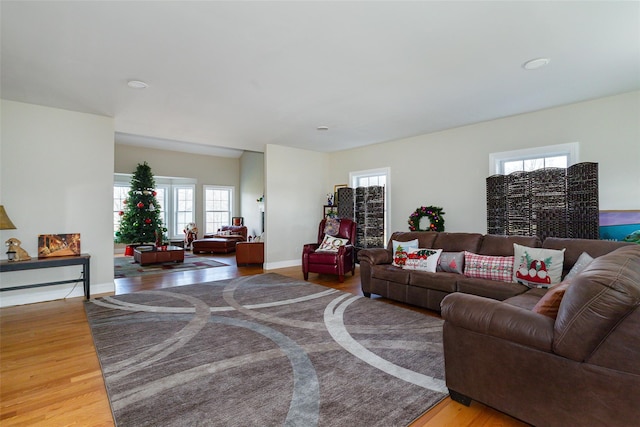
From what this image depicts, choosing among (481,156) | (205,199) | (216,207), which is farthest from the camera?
(216,207)

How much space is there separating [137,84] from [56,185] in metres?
2.10

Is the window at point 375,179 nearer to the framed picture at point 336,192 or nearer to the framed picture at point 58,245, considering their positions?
the framed picture at point 336,192

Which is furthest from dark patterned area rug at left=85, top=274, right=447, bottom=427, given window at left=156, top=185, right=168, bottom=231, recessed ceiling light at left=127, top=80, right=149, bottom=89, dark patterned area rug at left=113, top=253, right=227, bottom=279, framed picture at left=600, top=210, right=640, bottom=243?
window at left=156, top=185, right=168, bottom=231

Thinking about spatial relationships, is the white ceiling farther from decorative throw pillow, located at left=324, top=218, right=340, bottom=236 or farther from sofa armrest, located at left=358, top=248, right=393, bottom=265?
decorative throw pillow, located at left=324, top=218, right=340, bottom=236

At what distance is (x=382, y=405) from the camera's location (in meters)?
1.89

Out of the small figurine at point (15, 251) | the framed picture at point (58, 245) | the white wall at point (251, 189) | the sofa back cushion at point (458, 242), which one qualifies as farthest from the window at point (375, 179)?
the small figurine at point (15, 251)

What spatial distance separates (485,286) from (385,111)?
8.54ft

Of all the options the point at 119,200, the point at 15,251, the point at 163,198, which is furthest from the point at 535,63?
the point at 119,200

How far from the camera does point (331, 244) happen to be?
5645 millimetres

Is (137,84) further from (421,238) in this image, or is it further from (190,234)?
(190,234)

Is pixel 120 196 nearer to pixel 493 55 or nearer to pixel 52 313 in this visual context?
pixel 52 313

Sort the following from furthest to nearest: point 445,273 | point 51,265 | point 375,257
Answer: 1. point 375,257
2. point 51,265
3. point 445,273

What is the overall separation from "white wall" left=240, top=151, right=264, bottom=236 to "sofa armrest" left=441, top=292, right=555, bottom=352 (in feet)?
27.1

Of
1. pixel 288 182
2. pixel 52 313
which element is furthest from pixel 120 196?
pixel 52 313
